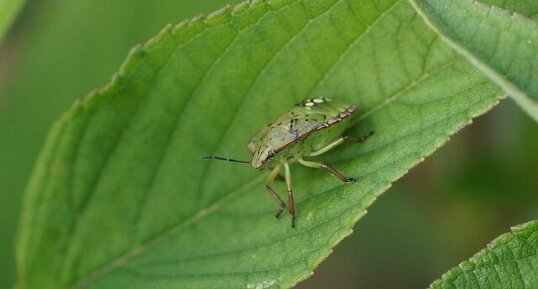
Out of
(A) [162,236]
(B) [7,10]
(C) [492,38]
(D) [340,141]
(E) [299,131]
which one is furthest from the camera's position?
(B) [7,10]

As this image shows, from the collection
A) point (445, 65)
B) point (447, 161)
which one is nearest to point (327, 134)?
point (445, 65)

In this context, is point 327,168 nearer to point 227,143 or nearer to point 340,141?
point 340,141

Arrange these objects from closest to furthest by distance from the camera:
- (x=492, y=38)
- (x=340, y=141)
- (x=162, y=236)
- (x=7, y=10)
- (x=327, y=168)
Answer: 1. (x=492, y=38)
2. (x=327, y=168)
3. (x=340, y=141)
4. (x=162, y=236)
5. (x=7, y=10)

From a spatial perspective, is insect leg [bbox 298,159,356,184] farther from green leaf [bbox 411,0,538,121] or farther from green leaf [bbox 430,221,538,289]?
green leaf [bbox 411,0,538,121]

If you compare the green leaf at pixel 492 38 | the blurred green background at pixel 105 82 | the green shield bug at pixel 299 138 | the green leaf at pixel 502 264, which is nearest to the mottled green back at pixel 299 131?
the green shield bug at pixel 299 138

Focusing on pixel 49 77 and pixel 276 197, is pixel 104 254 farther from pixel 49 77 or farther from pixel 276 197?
pixel 49 77

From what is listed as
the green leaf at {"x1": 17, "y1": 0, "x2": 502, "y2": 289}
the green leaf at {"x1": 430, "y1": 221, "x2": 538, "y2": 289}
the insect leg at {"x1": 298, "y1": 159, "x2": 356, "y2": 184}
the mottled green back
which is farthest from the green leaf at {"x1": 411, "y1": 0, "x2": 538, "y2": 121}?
the mottled green back

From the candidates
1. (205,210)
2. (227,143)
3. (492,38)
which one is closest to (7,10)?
(227,143)
